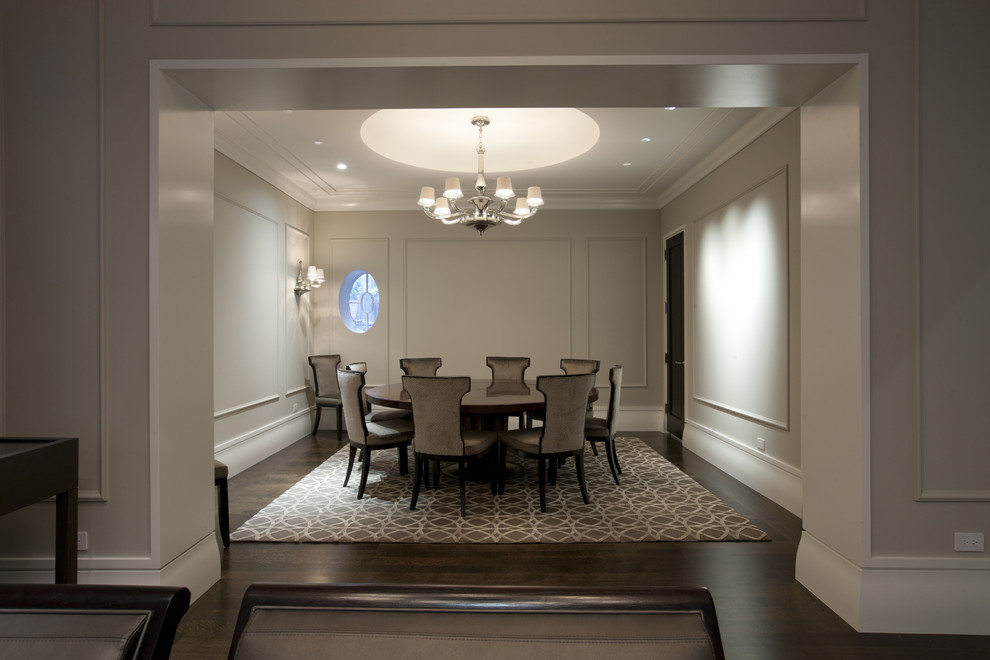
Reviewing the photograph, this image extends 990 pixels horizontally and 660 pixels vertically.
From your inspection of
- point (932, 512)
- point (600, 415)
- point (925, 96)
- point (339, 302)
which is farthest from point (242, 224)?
point (932, 512)

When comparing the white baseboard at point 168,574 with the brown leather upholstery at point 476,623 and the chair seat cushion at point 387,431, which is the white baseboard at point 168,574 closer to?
the chair seat cushion at point 387,431

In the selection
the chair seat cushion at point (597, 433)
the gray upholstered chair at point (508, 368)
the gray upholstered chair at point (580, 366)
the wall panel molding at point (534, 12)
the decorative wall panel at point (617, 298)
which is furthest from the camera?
the decorative wall panel at point (617, 298)

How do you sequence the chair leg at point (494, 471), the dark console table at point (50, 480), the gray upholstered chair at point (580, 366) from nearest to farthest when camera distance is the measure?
the dark console table at point (50, 480) → the chair leg at point (494, 471) → the gray upholstered chair at point (580, 366)

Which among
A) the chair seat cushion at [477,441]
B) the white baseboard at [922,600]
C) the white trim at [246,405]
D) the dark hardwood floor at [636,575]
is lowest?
the dark hardwood floor at [636,575]

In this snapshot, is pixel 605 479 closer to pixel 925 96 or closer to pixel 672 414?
pixel 672 414

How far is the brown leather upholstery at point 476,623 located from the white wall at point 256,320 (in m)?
3.60

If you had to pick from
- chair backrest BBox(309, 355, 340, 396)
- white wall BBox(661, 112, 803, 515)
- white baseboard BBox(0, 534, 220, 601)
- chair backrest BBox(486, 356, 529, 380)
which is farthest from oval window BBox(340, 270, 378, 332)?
white baseboard BBox(0, 534, 220, 601)

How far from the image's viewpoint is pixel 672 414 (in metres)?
6.07

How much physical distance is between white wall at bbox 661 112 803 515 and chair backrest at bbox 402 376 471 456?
7.52ft

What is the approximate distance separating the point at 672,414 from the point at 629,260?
194 cm

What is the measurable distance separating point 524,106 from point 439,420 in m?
1.99

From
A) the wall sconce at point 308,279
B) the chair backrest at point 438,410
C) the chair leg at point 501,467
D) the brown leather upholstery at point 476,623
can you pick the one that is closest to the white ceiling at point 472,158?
the wall sconce at point 308,279

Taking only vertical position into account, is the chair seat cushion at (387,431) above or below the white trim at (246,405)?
below

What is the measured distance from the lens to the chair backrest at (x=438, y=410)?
132 inches
